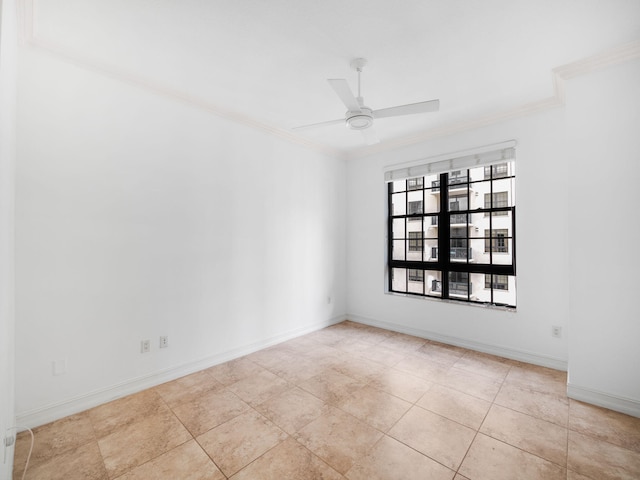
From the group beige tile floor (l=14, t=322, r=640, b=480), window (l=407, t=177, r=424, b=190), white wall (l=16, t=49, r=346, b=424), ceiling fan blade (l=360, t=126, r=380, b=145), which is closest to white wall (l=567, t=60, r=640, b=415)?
beige tile floor (l=14, t=322, r=640, b=480)

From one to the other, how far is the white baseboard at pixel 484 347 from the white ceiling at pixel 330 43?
8.88 ft

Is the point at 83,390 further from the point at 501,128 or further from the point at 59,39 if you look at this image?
the point at 501,128

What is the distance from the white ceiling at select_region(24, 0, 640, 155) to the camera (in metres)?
1.87

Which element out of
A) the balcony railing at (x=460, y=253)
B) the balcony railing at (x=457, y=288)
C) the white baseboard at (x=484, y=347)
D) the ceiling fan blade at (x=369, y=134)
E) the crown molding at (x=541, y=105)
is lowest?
the white baseboard at (x=484, y=347)

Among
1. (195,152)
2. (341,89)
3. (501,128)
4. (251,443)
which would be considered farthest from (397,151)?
(251,443)

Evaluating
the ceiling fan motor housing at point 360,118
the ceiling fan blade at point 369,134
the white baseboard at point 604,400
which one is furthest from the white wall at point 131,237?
the white baseboard at point 604,400

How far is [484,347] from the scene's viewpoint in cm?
348

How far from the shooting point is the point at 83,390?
7.55 feet

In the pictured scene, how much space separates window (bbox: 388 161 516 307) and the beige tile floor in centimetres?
105

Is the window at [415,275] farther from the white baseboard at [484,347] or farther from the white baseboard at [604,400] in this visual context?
the white baseboard at [604,400]

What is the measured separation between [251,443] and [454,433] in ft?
4.60

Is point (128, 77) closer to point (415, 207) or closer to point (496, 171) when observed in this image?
point (415, 207)

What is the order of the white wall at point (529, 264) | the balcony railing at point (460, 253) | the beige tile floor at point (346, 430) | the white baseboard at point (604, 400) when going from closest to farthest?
1. the beige tile floor at point (346, 430)
2. the white baseboard at point (604, 400)
3. the white wall at point (529, 264)
4. the balcony railing at point (460, 253)

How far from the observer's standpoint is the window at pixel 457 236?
136 inches
